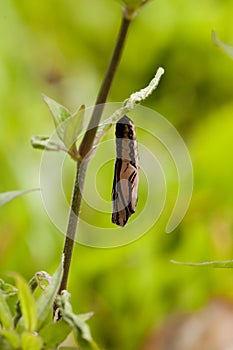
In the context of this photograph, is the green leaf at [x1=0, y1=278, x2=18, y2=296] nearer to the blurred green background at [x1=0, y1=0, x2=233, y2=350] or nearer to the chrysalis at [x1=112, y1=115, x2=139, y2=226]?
the chrysalis at [x1=112, y1=115, x2=139, y2=226]

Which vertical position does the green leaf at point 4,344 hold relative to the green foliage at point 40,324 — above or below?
below

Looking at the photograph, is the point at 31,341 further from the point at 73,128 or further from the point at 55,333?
the point at 73,128

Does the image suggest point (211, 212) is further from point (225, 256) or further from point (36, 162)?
point (36, 162)

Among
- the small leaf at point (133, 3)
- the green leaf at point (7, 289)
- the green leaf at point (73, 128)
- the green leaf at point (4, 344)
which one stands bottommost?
the green leaf at point (4, 344)

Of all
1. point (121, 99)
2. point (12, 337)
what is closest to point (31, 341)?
point (12, 337)

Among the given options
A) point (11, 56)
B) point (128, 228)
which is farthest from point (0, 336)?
point (11, 56)

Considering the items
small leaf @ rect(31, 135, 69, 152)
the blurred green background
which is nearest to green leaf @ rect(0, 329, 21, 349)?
small leaf @ rect(31, 135, 69, 152)

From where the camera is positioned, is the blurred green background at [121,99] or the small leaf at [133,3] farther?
the blurred green background at [121,99]

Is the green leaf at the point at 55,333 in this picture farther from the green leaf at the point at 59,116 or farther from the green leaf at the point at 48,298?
the green leaf at the point at 59,116

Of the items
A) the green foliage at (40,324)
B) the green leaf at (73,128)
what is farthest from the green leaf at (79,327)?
the green leaf at (73,128)
